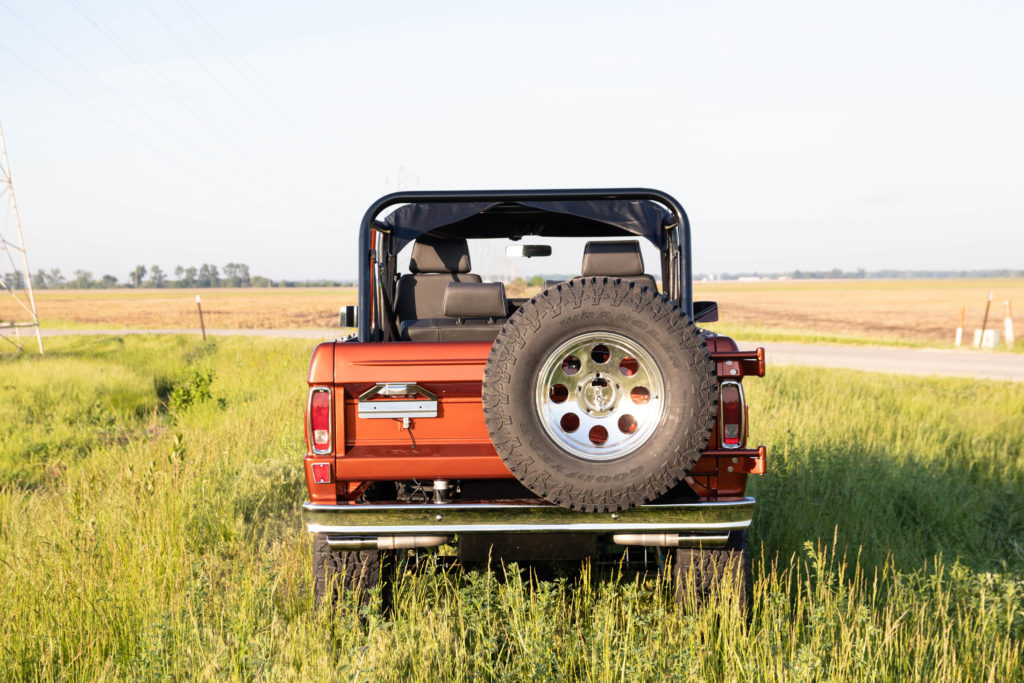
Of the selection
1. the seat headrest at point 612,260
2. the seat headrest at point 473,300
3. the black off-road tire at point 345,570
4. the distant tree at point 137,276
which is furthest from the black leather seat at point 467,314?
the distant tree at point 137,276

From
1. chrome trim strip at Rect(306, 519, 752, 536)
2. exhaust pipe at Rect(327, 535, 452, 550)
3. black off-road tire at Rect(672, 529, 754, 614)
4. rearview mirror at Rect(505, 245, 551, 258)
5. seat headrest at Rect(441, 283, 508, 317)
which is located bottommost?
black off-road tire at Rect(672, 529, 754, 614)

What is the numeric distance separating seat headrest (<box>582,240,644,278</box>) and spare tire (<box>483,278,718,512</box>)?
1.33 meters

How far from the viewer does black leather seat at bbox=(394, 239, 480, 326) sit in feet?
15.9

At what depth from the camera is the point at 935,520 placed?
547cm

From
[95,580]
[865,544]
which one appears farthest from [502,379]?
[865,544]

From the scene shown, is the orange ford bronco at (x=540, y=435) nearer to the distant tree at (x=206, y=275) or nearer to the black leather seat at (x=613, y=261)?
the black leather seat at (x=613, y=261)

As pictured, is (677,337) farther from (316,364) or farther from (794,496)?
(794,496)

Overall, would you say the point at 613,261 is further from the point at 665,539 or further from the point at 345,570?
the point at 345,570

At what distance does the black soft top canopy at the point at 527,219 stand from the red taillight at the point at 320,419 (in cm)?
153

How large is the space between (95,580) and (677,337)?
9.48 ft

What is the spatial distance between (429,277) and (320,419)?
1.75 meters

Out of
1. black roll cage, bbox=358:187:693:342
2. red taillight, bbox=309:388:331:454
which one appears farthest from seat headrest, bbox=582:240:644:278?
red taillight, bbox=309:388:331:454

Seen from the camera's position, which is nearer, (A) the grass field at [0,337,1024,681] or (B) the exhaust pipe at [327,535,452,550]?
(A) the grass field at [0,337,1024,681]

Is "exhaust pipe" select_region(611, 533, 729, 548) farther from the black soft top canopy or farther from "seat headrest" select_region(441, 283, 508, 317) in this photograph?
the black soft top canopy
